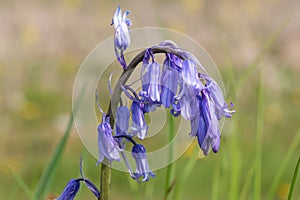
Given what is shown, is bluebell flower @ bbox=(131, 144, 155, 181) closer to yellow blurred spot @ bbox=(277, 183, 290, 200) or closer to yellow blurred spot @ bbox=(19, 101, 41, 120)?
yellow blurred spot @ bbox=(277, 183, 290, 200)

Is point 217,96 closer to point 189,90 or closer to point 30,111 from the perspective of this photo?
point 189,90

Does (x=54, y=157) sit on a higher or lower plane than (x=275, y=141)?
higher

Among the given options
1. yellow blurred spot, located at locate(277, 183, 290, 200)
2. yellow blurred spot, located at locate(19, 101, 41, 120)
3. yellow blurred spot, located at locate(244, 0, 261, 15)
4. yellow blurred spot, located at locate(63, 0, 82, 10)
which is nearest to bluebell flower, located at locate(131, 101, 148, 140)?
yellow blurred spot, located at locate(277, 183, 290, 200)

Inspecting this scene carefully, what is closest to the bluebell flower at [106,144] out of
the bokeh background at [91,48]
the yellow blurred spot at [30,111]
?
the bokeh background at [91,48]

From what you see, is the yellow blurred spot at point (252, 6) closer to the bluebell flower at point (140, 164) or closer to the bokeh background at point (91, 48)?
the bokeh background at point (91, 48)

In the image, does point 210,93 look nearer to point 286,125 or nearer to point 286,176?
point 286,176

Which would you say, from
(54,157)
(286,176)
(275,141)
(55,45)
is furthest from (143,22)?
(54,157)
